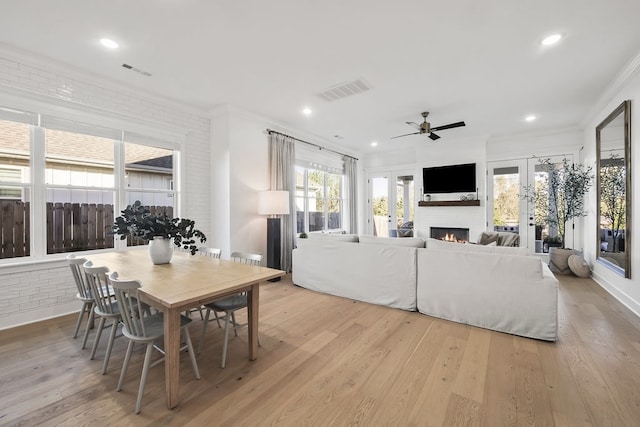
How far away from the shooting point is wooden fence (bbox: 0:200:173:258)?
296 centimetres

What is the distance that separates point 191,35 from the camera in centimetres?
261

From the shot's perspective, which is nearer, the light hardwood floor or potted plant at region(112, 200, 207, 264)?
the light hardwood floor

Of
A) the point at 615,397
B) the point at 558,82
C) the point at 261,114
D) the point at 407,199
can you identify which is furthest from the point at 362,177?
the point at 615,397

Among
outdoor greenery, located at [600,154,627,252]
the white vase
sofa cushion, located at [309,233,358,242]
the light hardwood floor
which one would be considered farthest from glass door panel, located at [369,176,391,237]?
the white vase

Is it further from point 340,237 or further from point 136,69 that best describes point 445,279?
point 136,69

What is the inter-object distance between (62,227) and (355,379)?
3.75 meters

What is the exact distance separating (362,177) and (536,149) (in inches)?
158

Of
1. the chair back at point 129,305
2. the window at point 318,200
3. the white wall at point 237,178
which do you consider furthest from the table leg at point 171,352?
the window at point 318,200

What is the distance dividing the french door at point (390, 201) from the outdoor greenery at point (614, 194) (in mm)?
3608

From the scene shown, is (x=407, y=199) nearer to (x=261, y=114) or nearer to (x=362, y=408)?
(x=261, y=114)

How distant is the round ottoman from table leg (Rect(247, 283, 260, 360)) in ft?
18.2

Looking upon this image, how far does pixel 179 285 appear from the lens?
1.88m

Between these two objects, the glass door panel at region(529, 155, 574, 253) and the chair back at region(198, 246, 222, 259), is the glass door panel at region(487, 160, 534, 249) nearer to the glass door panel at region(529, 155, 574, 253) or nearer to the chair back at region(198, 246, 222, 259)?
the glass door panel at region(529, 155, 574, 253)

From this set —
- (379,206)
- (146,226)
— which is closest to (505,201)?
(379,206)
